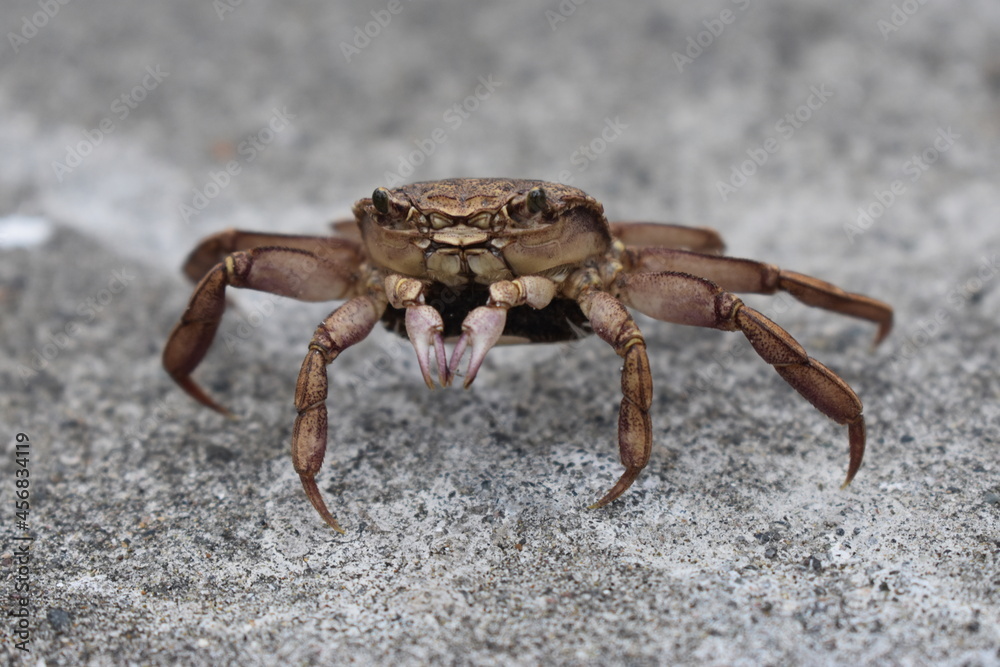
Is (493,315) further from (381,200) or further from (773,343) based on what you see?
(773,343)

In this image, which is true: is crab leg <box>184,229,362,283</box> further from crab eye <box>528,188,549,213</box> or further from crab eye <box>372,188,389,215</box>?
→ crab eye <box>528,188,549,213</box>

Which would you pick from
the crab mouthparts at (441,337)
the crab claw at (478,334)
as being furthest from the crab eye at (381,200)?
the crab claw at (478,334)

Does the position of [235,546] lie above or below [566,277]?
below

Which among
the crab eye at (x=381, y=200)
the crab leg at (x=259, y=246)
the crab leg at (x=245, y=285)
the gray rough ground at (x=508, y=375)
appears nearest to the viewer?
the gray rough ground at (x=508, y=375)

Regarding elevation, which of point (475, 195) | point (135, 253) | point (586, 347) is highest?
point (135, 253)

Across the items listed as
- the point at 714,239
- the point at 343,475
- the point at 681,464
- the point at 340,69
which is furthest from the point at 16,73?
the point at 681,464

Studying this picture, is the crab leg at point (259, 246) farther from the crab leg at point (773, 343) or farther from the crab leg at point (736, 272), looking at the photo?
the crab leg at point (773, 343)

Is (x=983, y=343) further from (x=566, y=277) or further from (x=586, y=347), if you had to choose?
(x=566, y=277)
